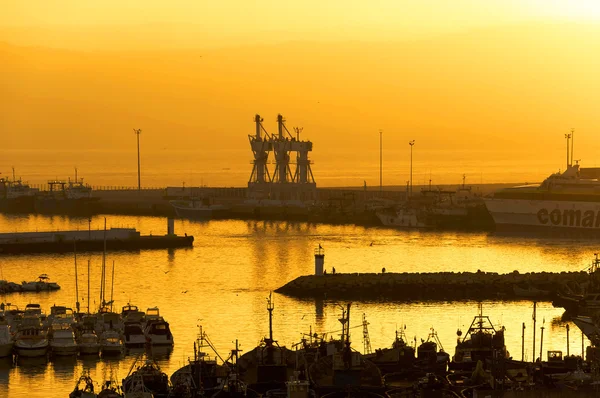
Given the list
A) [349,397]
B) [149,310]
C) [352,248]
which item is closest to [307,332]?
[149,310]

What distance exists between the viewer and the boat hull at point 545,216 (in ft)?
171

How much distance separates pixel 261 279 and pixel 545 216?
20.8 meters

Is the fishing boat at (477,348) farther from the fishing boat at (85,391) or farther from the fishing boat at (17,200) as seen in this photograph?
the fishing boat at (17,200)

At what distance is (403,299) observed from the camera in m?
31.2

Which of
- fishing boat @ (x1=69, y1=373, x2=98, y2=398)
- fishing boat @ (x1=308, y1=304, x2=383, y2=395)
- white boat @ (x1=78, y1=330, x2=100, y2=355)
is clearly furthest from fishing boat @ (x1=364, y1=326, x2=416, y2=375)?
white boat @ (x1=78, y1=330, x2=100, y2=355)

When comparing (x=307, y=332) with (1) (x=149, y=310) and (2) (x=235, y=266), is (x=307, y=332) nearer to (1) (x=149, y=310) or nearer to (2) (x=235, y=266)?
(1) (x=149, y=310)

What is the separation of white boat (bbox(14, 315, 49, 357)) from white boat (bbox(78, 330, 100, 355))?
22.9 inches

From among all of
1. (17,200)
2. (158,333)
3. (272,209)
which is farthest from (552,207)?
(158,333)

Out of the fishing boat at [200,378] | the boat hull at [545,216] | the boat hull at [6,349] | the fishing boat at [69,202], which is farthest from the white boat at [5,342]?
the fishing boat at [69,202]

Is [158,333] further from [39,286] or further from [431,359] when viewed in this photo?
[39,286]

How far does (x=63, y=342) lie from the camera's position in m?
24.6

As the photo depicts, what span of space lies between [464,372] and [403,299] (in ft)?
32.2

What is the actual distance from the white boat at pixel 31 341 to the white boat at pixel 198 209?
1379 inches

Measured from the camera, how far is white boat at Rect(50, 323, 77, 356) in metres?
24.4
